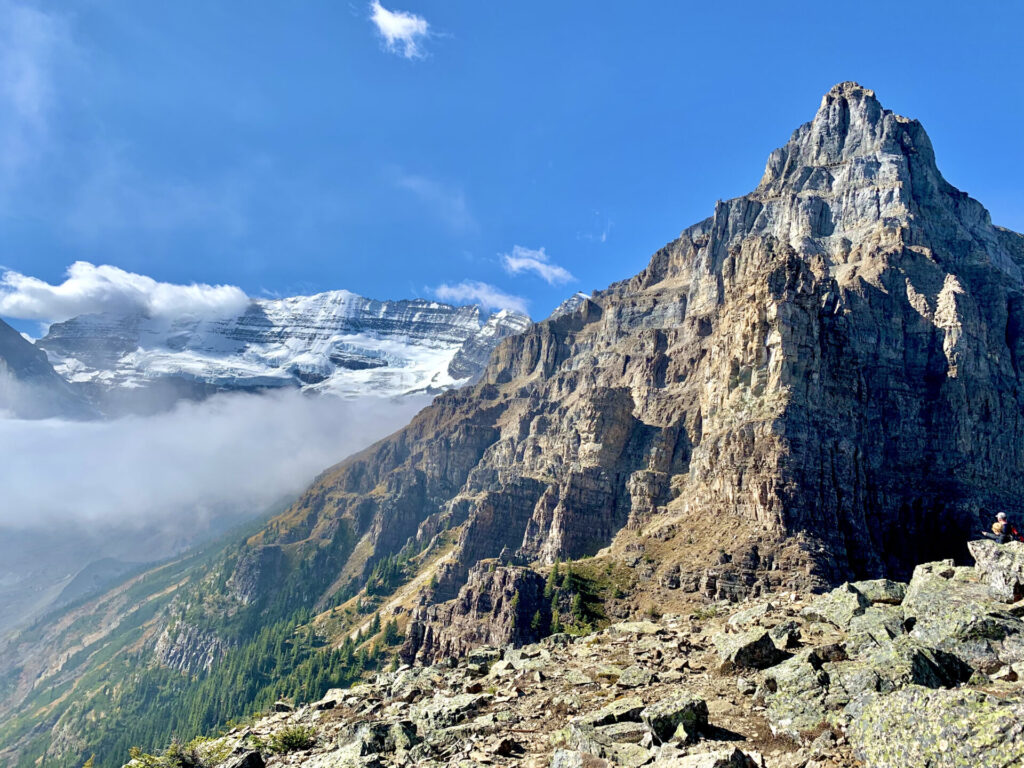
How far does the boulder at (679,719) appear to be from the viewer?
26047 mm

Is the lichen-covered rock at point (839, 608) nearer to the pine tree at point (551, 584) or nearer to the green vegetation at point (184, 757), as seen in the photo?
the green vegetation at point (184, 757)

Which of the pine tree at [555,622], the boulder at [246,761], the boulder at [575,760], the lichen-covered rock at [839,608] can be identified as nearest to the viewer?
the boulder at [575,760]

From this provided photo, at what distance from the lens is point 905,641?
29.8m

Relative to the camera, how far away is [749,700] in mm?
30297

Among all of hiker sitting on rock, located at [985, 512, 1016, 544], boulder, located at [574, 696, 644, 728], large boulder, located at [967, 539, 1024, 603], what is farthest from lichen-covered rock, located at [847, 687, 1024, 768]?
hiker sitting on rock, located at [985, 512, 1016, 544]

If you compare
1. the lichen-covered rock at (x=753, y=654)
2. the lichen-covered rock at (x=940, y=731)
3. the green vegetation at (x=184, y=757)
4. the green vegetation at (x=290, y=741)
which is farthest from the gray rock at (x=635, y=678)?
the green vegetation at (x=184, y=757)

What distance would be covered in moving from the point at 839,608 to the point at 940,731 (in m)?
25.1

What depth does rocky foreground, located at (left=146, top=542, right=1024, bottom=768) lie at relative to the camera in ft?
67.4

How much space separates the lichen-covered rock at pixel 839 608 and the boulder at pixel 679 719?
16.8 m

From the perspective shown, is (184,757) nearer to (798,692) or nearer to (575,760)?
(575,760)

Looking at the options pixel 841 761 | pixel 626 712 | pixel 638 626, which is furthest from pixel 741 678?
pixel 638 626

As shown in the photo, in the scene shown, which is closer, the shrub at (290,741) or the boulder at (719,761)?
the boulder at (719,761)

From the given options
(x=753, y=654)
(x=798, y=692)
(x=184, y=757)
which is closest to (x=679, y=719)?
(x=798, y=692)

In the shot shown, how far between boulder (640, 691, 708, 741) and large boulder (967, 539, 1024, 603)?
20.8 metres
